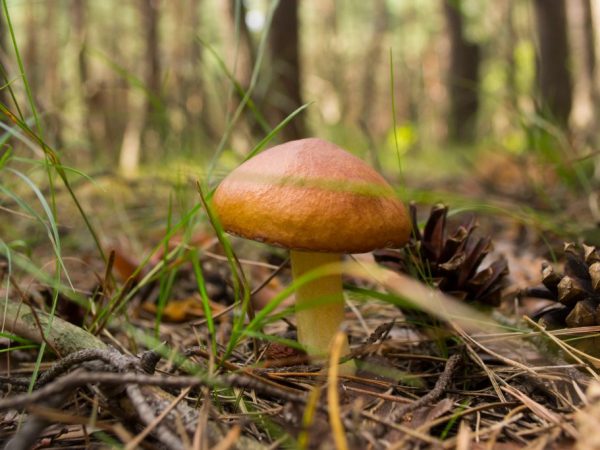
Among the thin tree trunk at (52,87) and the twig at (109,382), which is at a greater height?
the thin tree trunk at (52,87)

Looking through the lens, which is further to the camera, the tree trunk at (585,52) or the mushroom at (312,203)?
the tree trunk at (585,52)

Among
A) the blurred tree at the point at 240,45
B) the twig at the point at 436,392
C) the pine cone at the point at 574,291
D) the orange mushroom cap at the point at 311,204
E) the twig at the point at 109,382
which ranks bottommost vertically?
the twig at the point at 436,392

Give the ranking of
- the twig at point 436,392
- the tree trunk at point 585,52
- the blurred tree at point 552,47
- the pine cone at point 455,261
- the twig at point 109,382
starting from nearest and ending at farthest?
the twig at point 109,382, the twig at point 436,392, the pine cone at point 455,261, the blurred tree at point 552,47, the tree trunk at point 585,52

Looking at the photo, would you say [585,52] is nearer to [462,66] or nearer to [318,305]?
[462,66]

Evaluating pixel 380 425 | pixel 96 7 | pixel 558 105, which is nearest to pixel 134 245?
pixel 380 425

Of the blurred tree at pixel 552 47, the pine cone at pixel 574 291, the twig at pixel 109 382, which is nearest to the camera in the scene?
the twig at pixel 109 382

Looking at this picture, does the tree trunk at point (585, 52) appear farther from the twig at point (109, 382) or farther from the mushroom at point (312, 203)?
the twig at point (109, 382)

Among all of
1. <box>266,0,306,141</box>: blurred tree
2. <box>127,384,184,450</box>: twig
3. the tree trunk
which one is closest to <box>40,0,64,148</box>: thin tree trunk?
<box>127,384,184,450</box>: twig

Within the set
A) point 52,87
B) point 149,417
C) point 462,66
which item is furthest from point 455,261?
point 52,87

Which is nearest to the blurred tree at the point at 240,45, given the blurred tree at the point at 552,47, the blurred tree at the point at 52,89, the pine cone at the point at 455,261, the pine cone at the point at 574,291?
the blurred tree at the point at 52,89
